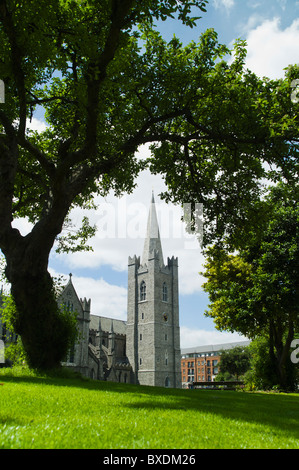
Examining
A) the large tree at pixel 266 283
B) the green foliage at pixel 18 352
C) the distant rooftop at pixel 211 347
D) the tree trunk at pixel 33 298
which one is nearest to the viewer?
the tree trunk at pixel 33 298

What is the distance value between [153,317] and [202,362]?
2814 inches

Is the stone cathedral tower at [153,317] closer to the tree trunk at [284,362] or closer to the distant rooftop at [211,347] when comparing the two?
the tree trunk at [284,362]

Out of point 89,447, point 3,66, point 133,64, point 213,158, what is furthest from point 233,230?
point 89,447

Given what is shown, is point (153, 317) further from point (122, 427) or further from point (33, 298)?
point (122, 427)

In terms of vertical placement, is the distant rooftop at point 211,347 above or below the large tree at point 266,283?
below

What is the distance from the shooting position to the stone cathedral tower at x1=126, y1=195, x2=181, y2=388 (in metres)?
84.0

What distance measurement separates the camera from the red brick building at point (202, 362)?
468 feet

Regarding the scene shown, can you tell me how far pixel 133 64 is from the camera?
1545 centimetres

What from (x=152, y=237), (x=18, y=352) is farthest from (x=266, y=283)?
(x=152, y=237)

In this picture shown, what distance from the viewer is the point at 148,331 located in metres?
86.4

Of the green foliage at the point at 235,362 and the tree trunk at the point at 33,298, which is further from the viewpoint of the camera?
the green foliage at the point at 235,362

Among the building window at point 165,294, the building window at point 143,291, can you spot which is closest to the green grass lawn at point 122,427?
the building window at point 143,291

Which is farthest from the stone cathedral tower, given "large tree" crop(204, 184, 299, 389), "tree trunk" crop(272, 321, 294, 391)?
"large tree" crop(204, 184, 299, 389)

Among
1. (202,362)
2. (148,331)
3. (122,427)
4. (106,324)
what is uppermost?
(106,324)
